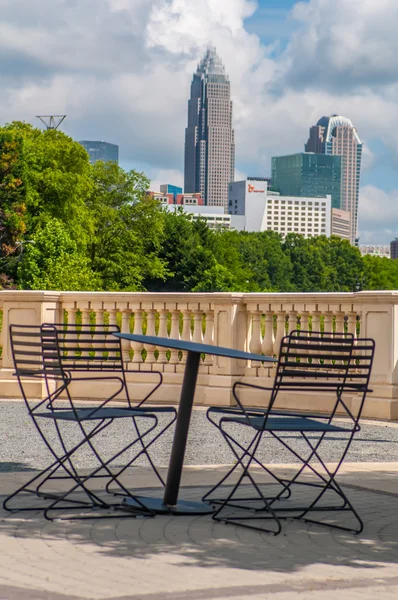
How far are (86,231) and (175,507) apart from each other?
65499mm

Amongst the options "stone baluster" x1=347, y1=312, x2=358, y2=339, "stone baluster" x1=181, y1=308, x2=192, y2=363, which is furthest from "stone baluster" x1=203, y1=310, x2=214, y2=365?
"stone baluster" x1=347, y1=312, x2=358, y2=339

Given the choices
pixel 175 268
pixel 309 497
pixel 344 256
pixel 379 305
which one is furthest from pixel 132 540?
pixel 344 256

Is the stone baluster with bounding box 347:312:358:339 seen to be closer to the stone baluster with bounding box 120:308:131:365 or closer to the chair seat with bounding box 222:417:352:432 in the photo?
the stone baluster with bounding box 120:308:131:365

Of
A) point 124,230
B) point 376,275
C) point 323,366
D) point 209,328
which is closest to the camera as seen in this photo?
point 323,366

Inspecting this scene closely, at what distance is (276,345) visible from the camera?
13117mm

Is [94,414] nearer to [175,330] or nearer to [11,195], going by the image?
[175,330]

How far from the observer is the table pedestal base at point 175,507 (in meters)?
5.99

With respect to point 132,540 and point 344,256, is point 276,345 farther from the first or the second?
point 344,256

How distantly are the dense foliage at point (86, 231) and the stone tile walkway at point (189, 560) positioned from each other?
5600 centimetres

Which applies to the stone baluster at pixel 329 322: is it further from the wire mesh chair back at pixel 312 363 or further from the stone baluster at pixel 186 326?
the wire mesh chair back at pixel 312 363

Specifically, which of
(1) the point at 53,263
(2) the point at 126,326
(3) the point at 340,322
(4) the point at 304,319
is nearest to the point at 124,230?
(1) the point at 53,263

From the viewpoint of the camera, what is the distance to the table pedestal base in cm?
599

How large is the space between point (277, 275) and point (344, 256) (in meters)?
13.4

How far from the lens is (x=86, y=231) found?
70.9 m
